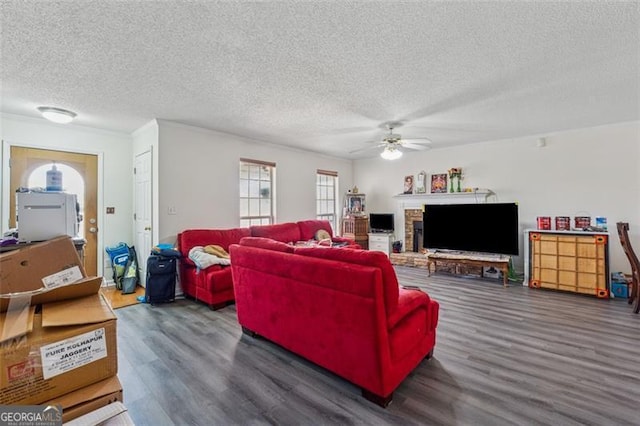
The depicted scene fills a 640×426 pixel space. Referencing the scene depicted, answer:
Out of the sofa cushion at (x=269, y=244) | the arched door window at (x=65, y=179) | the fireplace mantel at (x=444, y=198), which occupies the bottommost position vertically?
the sofa cushion at (x=269, y=244)

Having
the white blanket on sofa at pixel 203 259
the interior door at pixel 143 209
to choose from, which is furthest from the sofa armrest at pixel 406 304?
the interior door at pixel 143 209

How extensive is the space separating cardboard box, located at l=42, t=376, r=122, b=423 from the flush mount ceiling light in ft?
12.9

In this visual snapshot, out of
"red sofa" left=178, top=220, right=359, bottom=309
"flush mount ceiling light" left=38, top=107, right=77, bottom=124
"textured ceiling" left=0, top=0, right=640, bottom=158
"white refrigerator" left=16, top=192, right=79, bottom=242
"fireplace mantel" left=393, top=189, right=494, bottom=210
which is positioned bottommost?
"red sofa" left=178, top=220, right=359, bottom=309

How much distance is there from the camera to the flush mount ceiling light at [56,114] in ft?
11.4

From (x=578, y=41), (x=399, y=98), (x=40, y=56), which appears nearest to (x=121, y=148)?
(x=40, y=56)

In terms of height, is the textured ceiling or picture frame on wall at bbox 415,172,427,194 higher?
the textured ceiling

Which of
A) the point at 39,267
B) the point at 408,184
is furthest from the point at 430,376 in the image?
the point at 408,184

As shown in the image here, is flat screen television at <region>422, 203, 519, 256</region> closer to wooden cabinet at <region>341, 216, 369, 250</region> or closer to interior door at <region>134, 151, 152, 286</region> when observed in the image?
wooden cabinet at <region>341, 216, 369, 250</region>

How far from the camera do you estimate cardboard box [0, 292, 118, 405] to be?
87cm

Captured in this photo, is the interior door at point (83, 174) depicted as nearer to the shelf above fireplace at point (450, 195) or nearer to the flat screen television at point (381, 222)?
the flat screen television at point (381, 222)

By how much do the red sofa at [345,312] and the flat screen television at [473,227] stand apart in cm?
321

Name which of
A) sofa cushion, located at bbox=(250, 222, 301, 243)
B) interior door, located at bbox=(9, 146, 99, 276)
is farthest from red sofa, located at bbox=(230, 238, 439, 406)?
interior door, located at bbox=(9, 146, 99, 276)

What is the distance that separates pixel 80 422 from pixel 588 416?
2.65m

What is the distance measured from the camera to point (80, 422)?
91 centimetres
